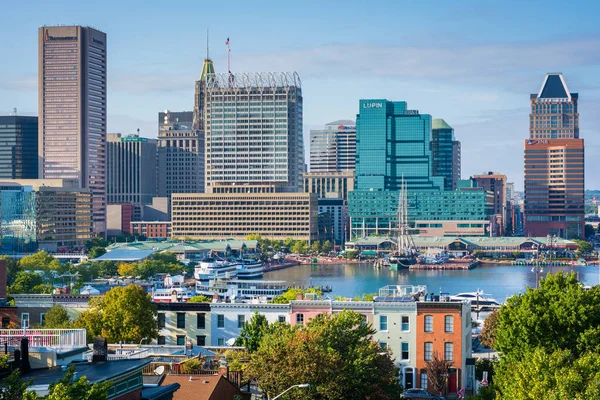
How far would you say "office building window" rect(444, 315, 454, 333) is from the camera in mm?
57500

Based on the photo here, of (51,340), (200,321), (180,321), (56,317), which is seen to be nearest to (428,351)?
(200,321)

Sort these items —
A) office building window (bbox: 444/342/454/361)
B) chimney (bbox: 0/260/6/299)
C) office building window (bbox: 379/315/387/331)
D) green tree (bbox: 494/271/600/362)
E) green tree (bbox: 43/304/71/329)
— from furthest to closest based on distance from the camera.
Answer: chimney (bbox: 0/260/6/299)
green tree (bbox: 43/304/71/329)
office building window (bbox: 379/315/387/331)
office building window (bbox: 444/342/454/361)
green tree (bbox: 494/271/600/362)

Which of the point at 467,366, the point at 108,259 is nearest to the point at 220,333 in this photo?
the point at 467,366

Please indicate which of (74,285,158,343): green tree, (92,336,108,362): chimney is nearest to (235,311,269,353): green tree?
(74,285,158,343): green tree

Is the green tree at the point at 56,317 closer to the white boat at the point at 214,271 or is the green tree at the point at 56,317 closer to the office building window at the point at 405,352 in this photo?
the office building window at the point at 405,352

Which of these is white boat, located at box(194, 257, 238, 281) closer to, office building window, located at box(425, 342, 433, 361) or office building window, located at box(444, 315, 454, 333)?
office building window, located at box(425, 342, 433, 361)

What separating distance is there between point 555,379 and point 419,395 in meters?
20.4

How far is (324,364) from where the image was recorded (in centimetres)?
3694

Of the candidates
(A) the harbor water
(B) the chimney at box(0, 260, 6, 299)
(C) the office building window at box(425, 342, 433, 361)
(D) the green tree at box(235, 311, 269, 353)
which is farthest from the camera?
(A) the harbor water

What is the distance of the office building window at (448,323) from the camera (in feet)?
189

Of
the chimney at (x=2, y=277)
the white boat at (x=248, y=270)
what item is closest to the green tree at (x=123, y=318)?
the chimney at (x=2, y=277)

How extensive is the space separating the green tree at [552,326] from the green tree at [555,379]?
6809 millimetres

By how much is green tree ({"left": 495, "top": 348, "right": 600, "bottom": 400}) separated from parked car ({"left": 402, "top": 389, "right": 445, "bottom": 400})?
14.9 meters

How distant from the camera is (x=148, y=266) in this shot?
175m
